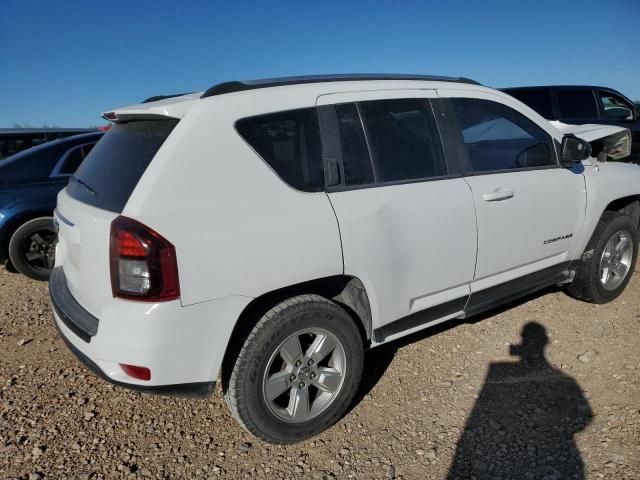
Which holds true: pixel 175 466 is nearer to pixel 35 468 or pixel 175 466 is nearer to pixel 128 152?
pixel 35 468

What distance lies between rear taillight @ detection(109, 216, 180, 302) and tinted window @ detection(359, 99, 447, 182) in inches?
48.3

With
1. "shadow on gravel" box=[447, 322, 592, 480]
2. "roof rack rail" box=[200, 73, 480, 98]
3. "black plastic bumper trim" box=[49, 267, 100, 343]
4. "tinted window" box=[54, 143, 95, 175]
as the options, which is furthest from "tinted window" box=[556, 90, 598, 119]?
"black plastic bumper trim" box=[49, 267, 100, 343]

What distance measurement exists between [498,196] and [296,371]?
169 cm

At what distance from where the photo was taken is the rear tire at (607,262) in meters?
3.88

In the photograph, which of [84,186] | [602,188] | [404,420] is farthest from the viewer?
[602,188]

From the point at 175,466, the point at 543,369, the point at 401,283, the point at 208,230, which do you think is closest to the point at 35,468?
the point at 175,466

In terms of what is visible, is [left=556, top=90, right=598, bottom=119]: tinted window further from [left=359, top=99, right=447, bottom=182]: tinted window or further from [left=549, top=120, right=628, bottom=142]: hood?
[left=359, top=99, right=447, bottom=182]: tinted window

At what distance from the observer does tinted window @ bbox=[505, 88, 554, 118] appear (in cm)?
806

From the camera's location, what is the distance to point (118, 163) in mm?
2365

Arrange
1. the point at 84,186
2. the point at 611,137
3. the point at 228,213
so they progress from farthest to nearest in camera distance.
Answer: the point at 611,137 < the point at 84,186 < the point at 228,213

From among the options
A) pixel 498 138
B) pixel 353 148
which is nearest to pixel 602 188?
pixel 498 138

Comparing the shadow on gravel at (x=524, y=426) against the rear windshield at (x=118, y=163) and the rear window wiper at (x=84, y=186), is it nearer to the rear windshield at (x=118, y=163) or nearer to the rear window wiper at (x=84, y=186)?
the rear windshield at (x=118, y=163)

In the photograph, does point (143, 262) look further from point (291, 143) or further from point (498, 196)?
point (498, 196)

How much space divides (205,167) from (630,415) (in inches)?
106
